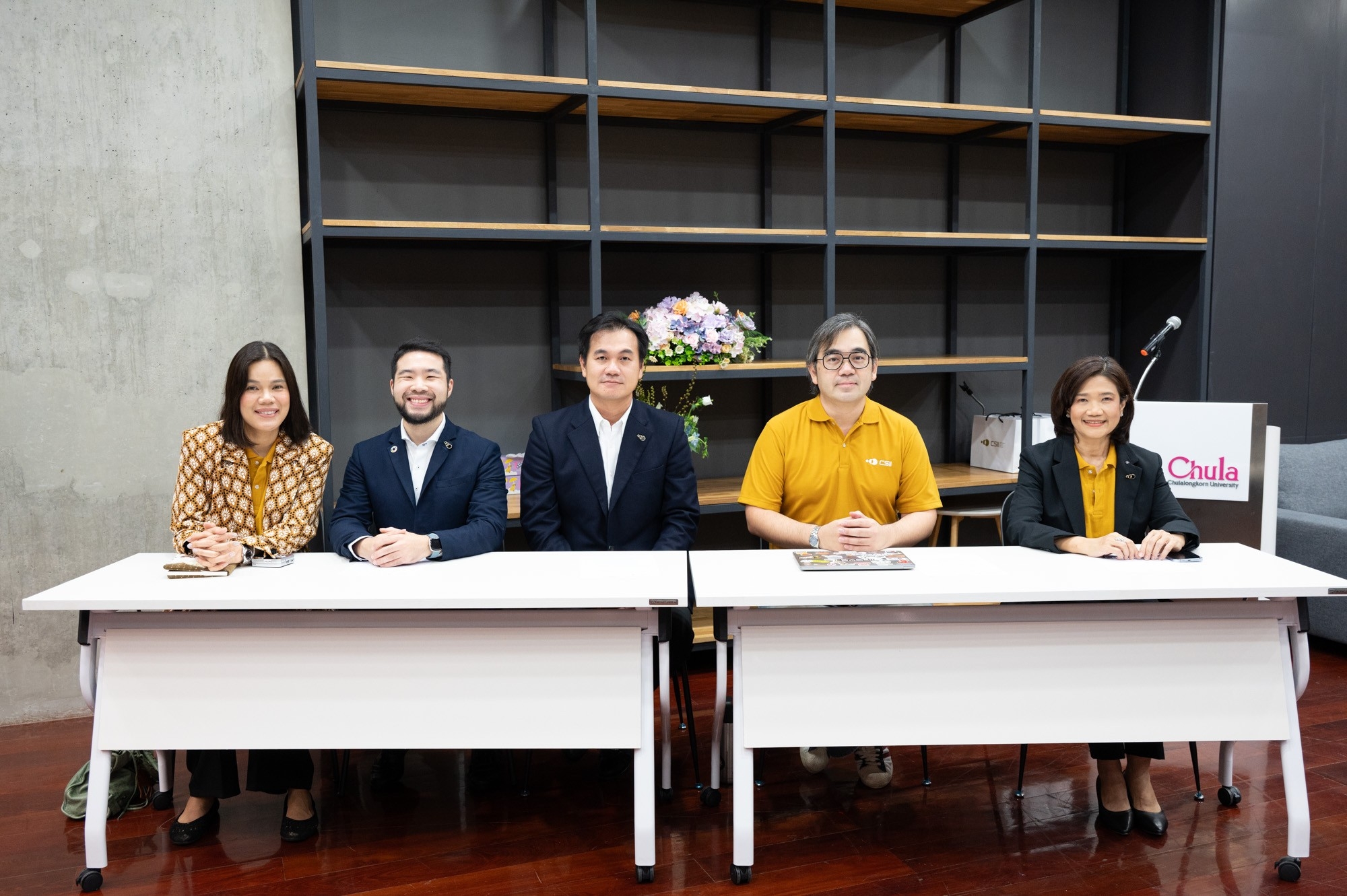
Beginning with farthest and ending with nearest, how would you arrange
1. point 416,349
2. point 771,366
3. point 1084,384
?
1. point 771,366
2. point 416,349
3. point 1084,384

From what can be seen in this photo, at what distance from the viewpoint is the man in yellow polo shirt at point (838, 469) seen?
298 cm

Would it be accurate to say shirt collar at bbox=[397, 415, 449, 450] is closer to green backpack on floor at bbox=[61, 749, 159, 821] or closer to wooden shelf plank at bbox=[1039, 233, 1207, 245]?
green backpack on floor at bbox=[61, 749, 159, 821]

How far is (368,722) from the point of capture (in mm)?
2389

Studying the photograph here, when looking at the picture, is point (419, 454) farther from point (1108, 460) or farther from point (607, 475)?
point (1108, 460)

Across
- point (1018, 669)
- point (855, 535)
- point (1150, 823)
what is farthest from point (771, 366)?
point (1150, 823)

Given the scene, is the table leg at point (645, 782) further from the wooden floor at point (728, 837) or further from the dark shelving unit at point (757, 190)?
the dark shelving unit at point (757, 190)

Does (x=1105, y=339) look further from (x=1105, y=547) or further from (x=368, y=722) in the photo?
(x=368, y=722)

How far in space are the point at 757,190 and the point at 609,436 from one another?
1691mm

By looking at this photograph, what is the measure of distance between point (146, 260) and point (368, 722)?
6.78ft

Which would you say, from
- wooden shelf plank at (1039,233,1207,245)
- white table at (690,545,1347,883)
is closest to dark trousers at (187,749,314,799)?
white table at (690,545,1347,883)

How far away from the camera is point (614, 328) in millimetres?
3002

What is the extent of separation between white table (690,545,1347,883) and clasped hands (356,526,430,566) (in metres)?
0.75

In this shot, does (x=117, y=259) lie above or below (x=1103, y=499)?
above

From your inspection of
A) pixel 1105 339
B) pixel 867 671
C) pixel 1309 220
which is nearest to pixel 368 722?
pixel 867 671
